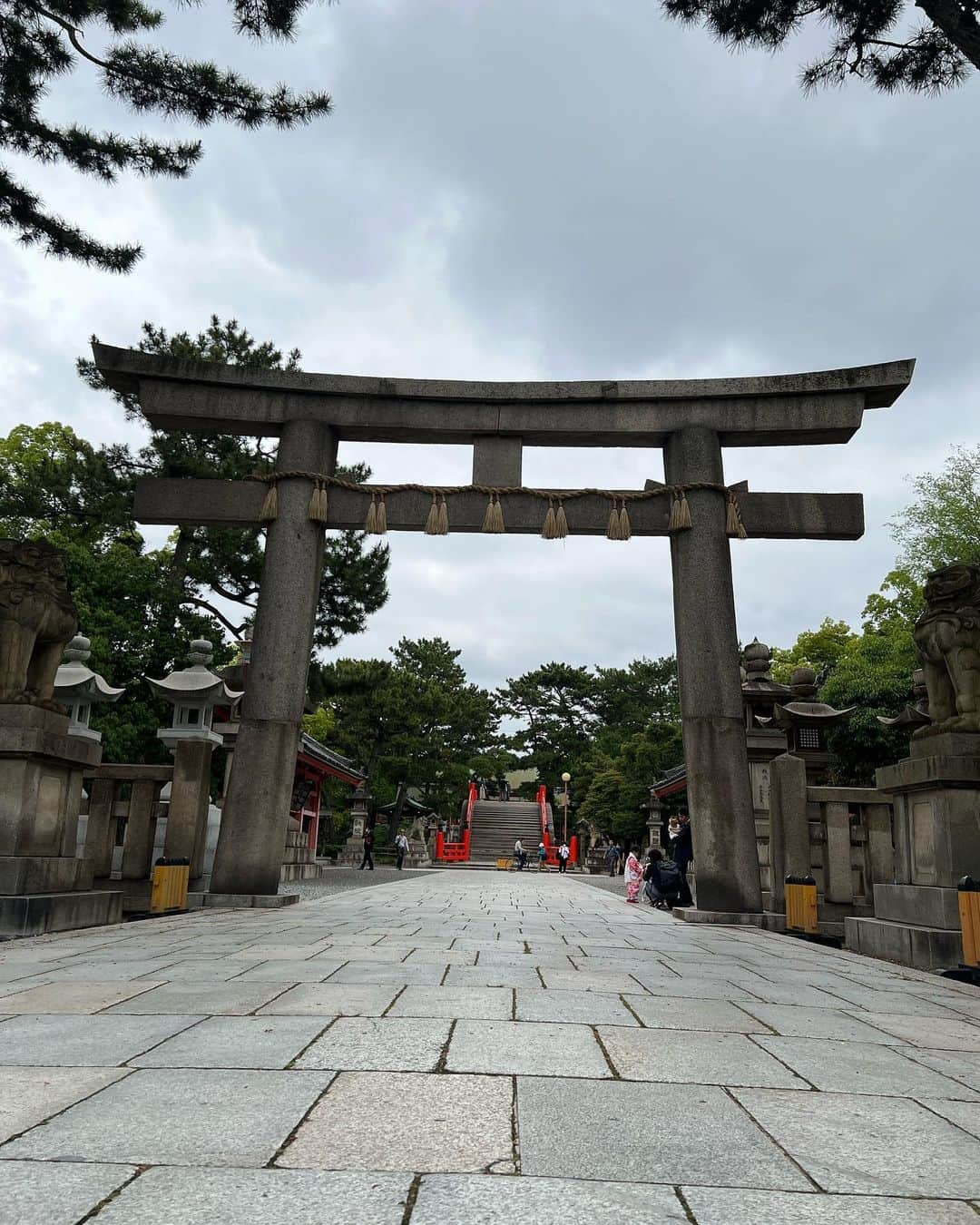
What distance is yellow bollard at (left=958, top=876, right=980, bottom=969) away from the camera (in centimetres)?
520

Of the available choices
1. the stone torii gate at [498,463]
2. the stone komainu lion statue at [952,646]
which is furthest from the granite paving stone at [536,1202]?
the stone torii gate at [498,463]

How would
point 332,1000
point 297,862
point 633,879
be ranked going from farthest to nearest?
point 297,862
point 633,879
point 332,1000

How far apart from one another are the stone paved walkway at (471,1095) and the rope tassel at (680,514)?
541cm

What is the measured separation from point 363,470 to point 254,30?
15144mm

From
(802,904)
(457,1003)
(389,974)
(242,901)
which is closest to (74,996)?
(389,974)

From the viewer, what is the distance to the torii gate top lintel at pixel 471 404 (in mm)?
9406

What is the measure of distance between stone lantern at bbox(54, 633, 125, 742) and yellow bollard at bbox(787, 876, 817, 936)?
8.41 meters

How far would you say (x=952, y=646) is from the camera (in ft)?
19.6

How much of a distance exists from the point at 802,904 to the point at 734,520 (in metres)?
3.89

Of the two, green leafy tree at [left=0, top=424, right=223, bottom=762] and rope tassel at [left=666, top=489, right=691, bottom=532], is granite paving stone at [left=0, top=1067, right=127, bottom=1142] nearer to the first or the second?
rope tassel at [left=666, top=489, right=691, bottom=532]

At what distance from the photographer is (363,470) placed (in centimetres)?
2156

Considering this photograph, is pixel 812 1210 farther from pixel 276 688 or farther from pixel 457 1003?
pixel 276 688

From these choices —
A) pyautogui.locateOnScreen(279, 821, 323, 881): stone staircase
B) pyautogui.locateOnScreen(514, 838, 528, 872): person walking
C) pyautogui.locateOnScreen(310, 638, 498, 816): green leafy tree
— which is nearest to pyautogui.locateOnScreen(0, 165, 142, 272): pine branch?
pyautogui.locateOnScreen(279, 821, 323, 881): stone staircase

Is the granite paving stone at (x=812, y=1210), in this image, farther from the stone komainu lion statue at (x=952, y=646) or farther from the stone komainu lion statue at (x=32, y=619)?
the stone komainu lion statue at (x=32, y=619)
